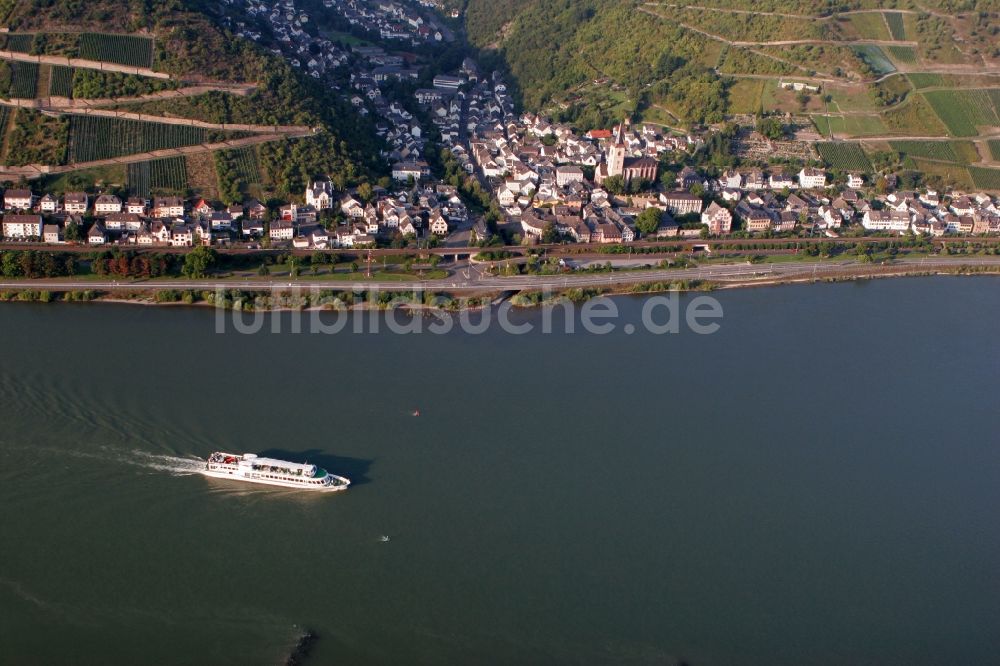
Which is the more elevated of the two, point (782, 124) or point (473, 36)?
point (473, 36)

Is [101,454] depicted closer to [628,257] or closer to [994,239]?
[628,257]

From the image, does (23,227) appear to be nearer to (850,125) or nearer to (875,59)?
(850,125)

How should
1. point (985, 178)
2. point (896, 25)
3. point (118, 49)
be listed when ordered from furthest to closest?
point (896, 25) < point (985, 178) < point (118, 49)

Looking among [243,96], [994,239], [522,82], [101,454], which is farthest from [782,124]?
[101,454]

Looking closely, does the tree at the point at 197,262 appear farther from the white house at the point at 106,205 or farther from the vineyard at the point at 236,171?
the white house at the point at 106,205

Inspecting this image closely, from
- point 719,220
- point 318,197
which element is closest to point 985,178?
point 719,220
